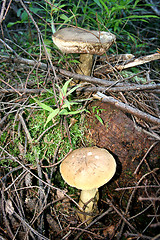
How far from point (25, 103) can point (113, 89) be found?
1139 millimetres

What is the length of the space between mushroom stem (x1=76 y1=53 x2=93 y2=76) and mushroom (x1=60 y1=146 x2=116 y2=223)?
108cm

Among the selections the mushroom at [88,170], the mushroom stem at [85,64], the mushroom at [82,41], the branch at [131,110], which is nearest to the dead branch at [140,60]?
the mushroom stem at [85,64]

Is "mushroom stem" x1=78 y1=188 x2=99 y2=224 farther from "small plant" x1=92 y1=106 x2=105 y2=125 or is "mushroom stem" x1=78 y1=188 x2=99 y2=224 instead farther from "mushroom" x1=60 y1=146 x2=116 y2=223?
"small plant" x1=92 y1=106 x2=105 y2=125

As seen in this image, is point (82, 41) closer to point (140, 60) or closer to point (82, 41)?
point (82, 41)

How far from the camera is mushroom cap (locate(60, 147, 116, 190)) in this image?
1656 millimetres

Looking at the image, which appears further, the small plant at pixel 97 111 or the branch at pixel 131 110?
the small plant at pixel 97 111

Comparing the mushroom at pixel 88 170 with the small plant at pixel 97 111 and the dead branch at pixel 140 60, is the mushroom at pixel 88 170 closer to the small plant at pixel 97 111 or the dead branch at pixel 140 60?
the small plant at pixel 97 111

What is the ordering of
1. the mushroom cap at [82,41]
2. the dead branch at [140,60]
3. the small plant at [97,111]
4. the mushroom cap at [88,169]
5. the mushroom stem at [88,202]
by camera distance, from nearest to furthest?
the mushroom cap at [88,169], the mushroom cap at [82,41], the mushroom stem at [88,202], the small plant at [97,111], the dead branch at [140,60]

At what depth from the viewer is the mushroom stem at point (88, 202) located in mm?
1915

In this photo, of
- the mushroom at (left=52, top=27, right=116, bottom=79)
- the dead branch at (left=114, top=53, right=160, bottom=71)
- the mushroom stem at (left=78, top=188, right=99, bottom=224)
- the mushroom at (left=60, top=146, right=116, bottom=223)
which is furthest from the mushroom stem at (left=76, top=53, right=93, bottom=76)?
the mushroom stem at (left=78, top=188, right=99, bottom=224)

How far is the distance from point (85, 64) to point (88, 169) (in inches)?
53.5

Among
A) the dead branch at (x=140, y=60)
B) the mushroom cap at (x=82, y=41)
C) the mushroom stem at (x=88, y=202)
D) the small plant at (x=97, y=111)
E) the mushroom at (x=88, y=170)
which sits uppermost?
the mushroom cap at (x=82, y=41)

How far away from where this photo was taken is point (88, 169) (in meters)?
1.69

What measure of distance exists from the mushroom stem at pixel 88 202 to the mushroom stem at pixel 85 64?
1.48 m
